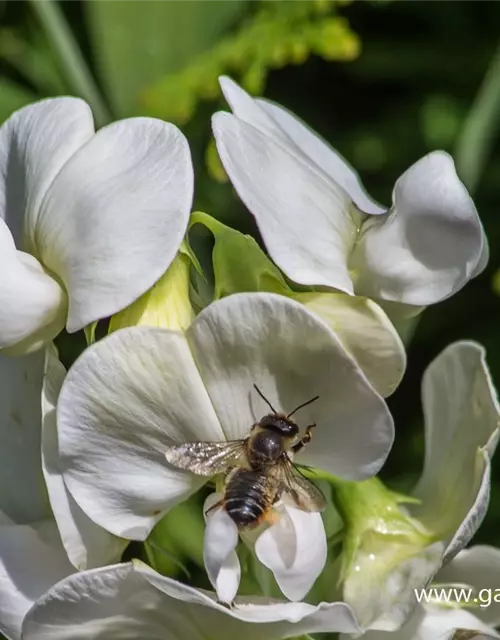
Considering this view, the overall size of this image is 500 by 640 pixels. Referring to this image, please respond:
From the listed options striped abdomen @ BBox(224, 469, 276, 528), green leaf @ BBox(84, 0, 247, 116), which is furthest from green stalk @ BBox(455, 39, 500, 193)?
striped abdomen @ BBox(224, 469, 276, 528)

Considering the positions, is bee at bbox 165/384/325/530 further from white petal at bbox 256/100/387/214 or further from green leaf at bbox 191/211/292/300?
white petal at bbox 256/100/387/214

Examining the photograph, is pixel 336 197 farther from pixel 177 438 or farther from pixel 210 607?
pixel 210 607

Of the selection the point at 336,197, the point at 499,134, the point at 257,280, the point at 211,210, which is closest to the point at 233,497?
the point at 257,280

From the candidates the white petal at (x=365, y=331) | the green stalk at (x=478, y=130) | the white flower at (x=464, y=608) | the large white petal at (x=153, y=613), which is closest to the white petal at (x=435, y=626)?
the white flower at (x=464, y=608)

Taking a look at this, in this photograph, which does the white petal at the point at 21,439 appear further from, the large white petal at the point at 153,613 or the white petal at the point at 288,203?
the white petal at the point at 288,203

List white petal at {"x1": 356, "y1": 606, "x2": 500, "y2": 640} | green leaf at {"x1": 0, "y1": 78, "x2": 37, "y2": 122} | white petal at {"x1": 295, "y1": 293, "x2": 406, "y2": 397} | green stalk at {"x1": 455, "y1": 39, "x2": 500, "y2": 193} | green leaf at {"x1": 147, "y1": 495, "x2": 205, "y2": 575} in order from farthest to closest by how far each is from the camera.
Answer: green leaf at {"x1": 0, "y1": 78, "x2": 37, "y2": 122}, green stalk at {"x1": 455, "y1": 39, "x2": 500, "y2": 193}, green leaf at {"x1": 147, "y1": 495, "x2": 205, "y2": 575}, white petal at {"x1": 356, "y1": 606, "x2": 500, "y2": 640}, white petal at {"x1": 295, "y1": 293, "x2": 406, "y2": 397}

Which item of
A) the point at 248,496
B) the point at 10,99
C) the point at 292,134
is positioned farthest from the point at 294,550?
the point at 10,99
